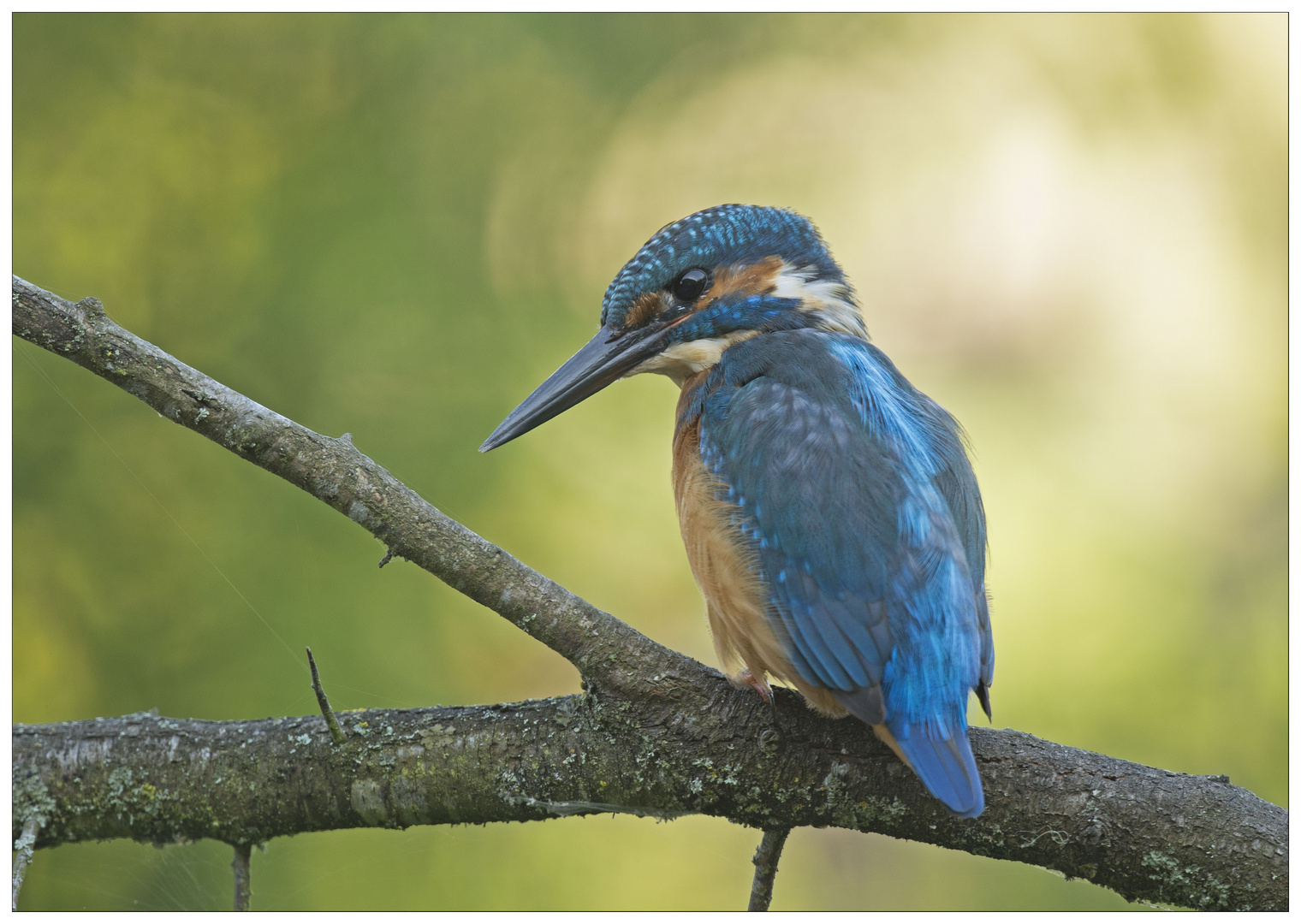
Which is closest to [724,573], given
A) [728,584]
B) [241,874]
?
[728,584]

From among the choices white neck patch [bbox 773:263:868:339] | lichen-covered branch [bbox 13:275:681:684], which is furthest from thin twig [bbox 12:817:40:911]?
white neck patch [bbox 773:263:868:339]

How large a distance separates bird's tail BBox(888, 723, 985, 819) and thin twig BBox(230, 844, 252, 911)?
1041 mm

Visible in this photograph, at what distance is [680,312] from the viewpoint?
2.02 metres

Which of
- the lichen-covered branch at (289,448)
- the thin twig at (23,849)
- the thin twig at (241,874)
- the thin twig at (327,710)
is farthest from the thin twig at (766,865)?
the thin twig at (23,849)

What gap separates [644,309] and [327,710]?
39.0 inches

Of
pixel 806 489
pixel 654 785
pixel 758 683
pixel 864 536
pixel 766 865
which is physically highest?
pixel 806 489

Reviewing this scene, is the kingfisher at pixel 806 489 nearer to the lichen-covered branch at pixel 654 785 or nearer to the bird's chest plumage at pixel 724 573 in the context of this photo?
the bird's chest plumage at pixel 724 573

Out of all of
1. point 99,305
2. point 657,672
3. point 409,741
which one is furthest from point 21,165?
point 657,672

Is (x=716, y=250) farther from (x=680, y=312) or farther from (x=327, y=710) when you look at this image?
(x=327, y=710)

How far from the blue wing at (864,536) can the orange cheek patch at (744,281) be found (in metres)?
0.22

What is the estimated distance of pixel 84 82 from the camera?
275 cm

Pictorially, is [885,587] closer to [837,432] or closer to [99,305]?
[837,432]

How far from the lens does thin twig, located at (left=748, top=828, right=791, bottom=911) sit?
156 centimetres

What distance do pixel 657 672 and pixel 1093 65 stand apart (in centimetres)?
247
